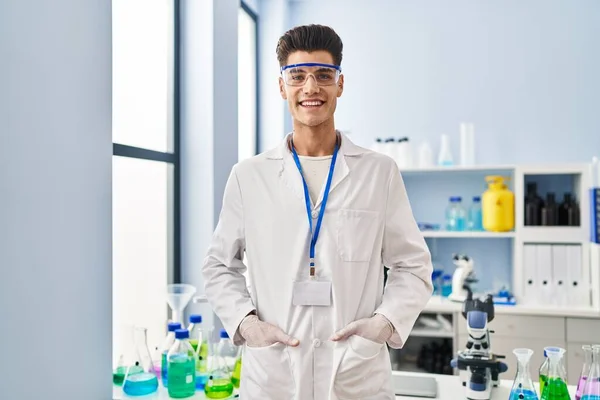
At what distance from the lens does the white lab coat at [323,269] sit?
52.4 inches

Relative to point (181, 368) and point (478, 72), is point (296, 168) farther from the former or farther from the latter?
point (478, 72)

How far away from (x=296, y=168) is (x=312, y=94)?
0.20 meters

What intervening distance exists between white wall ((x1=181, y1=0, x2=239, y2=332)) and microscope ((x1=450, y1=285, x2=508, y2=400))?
4.20ft

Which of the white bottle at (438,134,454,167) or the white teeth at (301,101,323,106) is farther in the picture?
the white bottle at (438,134,454,167)

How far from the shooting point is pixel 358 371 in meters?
1.32

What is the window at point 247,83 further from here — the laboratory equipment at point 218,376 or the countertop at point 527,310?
the laboratory equipment at point 218,376

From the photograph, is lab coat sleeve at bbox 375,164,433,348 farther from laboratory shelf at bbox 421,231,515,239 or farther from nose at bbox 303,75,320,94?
laboratory shelf at bbox 421,231,515,239

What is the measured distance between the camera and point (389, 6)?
3912 millimetres

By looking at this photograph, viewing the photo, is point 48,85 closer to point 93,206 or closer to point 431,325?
point 93,206

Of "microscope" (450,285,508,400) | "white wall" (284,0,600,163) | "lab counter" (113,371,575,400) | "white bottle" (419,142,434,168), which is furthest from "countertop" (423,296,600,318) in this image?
"microscope" (450,285,508,400)

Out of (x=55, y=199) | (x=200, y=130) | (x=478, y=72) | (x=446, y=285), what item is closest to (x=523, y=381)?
(x=55, y=199)

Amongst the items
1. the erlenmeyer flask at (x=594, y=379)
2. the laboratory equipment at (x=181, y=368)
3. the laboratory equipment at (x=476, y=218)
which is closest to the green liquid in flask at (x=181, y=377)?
the laboratory equipment at (x=181, y=368)

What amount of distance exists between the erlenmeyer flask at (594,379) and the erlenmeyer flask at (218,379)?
1108 millimetres

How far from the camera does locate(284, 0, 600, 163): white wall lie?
361 centimetres
